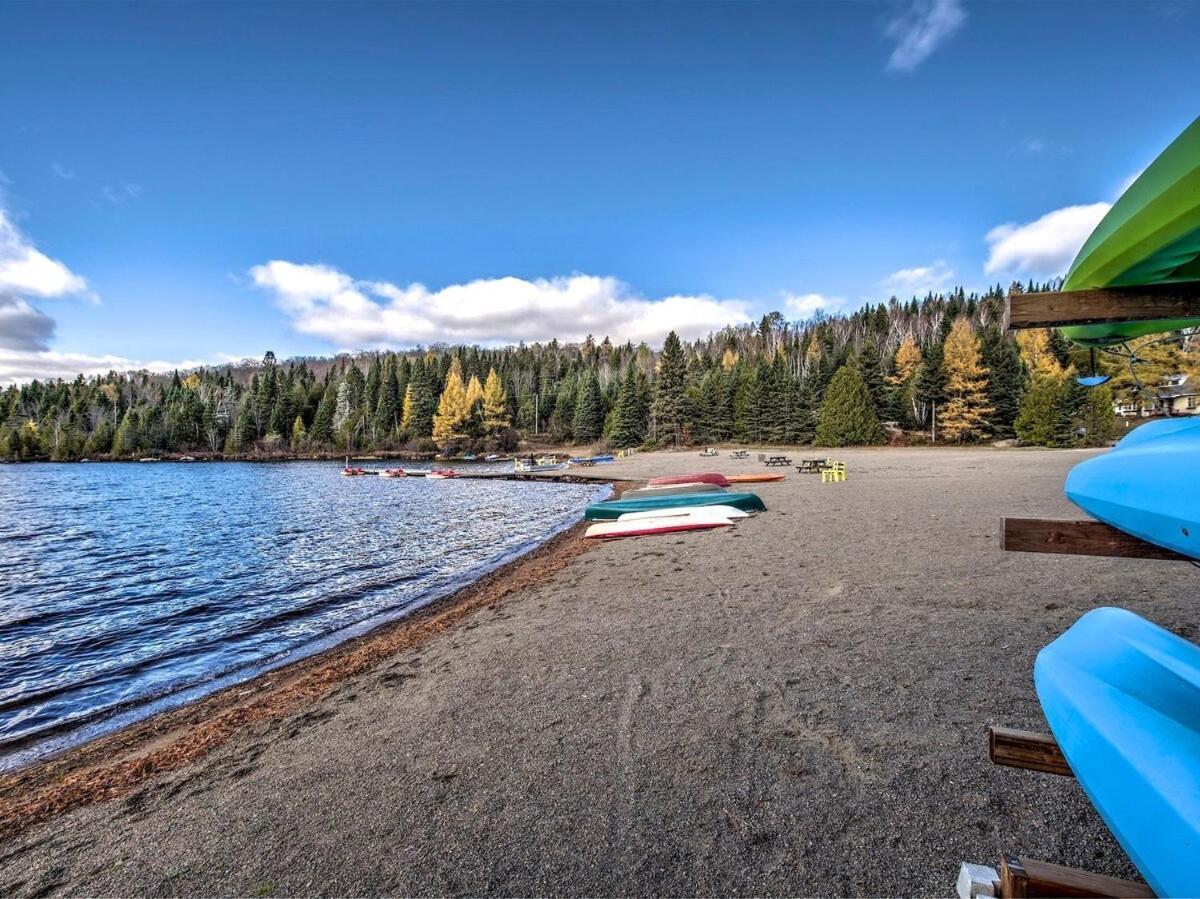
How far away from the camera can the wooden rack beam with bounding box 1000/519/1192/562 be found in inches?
113

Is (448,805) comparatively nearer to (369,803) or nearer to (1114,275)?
(369,803)

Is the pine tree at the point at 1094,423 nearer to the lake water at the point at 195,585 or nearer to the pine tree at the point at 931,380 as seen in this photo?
the pine tree at the point at 931,380

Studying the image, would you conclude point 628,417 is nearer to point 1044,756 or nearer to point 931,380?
point 931,380

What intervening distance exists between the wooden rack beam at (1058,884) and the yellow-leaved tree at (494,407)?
72108 millimetres

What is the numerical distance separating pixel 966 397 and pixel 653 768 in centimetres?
5529

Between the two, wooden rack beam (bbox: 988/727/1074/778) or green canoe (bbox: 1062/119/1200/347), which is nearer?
green canoe (bbox: 1062/119/1200/347)

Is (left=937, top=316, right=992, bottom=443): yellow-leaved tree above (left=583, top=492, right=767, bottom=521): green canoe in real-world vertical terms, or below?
above

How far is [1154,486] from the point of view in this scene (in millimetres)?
2318

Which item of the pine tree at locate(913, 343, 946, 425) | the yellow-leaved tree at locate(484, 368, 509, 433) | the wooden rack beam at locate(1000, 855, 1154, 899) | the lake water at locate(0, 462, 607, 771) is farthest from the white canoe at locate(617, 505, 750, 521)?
the yellow-leaved tree at locate(484, 368, 509, 433)

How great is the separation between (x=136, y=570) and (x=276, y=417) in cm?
7847

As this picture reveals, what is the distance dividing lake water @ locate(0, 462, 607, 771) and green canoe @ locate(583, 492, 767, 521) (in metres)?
2.19

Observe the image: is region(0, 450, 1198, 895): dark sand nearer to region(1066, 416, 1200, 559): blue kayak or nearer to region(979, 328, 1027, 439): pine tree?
region(1066, 416, 1200, 559): blue kayak

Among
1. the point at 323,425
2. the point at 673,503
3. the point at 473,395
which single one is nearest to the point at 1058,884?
the point at 673,503

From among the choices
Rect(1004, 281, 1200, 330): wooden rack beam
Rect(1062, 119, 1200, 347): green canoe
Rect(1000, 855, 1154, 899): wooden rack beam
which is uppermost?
Rect(1062, 119, 1200, 347): green canoe
